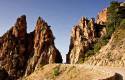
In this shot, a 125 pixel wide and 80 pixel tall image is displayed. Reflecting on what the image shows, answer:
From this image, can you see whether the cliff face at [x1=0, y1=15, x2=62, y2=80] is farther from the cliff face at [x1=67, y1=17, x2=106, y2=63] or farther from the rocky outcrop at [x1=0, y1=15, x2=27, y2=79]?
the cliff face at [x1=67, y1=17, x2=106, y2=63]

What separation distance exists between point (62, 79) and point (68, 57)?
84647 mm

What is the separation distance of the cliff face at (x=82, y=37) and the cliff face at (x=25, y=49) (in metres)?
7.23

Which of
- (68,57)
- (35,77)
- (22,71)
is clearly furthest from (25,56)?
(35,77)

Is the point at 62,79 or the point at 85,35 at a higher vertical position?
the point at 85,35

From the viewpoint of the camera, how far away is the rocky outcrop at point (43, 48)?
12769 cm

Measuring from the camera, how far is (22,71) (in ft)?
441

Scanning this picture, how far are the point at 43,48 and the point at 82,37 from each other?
59.1ft

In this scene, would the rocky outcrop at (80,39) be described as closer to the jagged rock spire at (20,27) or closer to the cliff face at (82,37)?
the cliff face at (82,37)

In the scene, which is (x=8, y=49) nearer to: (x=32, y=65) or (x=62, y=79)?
(x=32, y=65)

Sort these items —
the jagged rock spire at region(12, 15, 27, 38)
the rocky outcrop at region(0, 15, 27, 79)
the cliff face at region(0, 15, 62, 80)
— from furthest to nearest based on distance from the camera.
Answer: the jagged rock spire at region(12, 15, 27, 38)
the rocky outcrop at region(0, 15, 27, 79)
the cliff face at region(0, 15, 62, 80)

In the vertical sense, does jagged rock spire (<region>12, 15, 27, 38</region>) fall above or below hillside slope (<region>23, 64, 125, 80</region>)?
above

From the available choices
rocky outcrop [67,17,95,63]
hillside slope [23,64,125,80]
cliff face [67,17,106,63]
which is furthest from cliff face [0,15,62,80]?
hillside slope [23,64,125,80]

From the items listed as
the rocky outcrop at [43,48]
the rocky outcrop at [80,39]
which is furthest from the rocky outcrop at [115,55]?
the rocky outcrop at [43,48]

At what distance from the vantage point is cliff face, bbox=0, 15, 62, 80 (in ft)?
431
